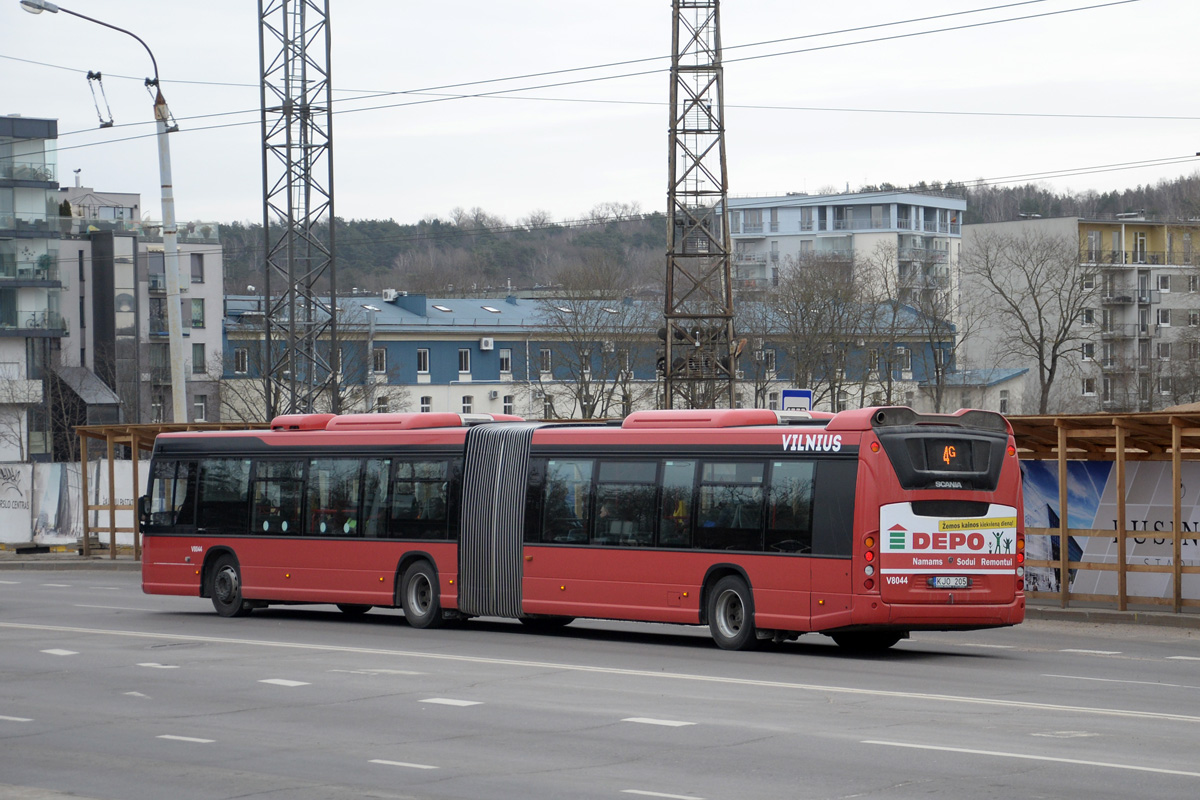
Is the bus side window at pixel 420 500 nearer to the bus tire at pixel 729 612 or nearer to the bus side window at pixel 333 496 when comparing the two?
the bus side window at pixel 333 496

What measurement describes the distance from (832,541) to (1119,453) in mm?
7338

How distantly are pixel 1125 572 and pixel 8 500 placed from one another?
3238cm

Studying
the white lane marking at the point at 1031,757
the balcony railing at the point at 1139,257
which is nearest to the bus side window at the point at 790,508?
the white lane marking at the point at 1031,757

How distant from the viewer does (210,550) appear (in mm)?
23703

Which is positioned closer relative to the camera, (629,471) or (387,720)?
(387,720)

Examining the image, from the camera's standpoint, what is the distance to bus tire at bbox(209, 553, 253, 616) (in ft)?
76.5

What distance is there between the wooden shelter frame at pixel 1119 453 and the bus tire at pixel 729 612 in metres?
6.62

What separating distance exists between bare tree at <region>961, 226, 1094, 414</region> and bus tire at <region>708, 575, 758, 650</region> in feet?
201

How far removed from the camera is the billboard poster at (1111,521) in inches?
912

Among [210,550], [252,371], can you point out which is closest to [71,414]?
[252,371]

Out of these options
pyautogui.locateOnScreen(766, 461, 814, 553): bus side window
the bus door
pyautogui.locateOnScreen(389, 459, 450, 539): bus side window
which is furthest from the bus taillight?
pyautogui.locateOnScreen(389, 459, 450, 539): bus side window

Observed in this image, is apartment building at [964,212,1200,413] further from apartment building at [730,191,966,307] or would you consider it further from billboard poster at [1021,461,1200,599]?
billboard poster at [1021,461,1200,599]

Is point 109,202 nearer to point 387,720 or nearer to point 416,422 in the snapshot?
point 416,422

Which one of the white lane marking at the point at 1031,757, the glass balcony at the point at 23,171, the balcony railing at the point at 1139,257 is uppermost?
the glass balcony at the point at 23,171
